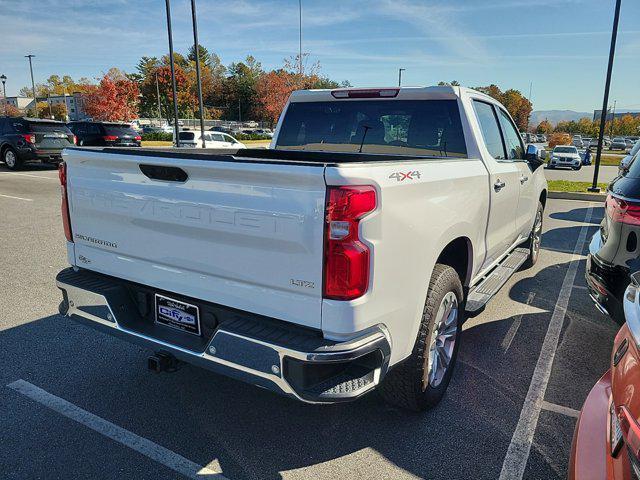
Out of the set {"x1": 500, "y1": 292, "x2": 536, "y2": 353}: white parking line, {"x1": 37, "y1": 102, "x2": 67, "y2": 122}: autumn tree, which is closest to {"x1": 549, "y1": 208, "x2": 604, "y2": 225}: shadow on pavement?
{"x1": 500, "y1": 292, "x2": 536, "y2": 353}: white parking line

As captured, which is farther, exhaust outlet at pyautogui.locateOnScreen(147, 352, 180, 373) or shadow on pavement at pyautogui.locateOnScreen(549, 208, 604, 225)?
shadow on pavement at pyautogui.locateOnScreen(549, 208, 604, 225)

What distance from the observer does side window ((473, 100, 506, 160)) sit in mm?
4219

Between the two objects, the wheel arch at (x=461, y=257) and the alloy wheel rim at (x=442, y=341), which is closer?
the alloy wheel rim at (x=442, y=341)

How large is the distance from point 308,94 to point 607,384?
11.4 feet

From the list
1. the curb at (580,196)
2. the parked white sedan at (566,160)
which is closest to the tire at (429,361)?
the curb at (580,196)

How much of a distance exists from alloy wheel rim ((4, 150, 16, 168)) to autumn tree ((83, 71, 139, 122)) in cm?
4058

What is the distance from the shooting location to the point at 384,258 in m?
2.29

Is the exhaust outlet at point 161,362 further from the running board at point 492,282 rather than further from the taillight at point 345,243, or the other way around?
the running board at point 492,282

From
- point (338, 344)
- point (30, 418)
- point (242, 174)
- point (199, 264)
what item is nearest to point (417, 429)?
point (338, 344)

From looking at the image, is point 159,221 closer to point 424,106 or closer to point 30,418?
point 30,418

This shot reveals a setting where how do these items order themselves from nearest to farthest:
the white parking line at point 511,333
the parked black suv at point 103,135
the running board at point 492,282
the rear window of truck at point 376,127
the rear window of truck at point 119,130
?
1. the running board at point 492,282
2. the rear window of truck at point 376,127
3. the white parking line at point 511,333
4. the parked black suv at point 103,135
5. the rear window of truck at point 119,130

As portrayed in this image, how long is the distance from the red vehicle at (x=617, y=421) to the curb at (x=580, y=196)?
1313cm

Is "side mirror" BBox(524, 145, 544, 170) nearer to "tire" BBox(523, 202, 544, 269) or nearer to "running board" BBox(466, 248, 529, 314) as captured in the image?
"tire" BBox(523, 202, 544, 269)

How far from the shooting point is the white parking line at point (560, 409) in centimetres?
312
